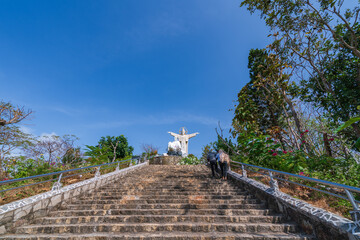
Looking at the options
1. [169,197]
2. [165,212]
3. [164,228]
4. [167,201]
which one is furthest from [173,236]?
[169,197]

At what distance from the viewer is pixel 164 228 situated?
3395 mm

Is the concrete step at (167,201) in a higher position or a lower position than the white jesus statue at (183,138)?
lower

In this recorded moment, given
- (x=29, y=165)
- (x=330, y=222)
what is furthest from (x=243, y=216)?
(x=29, y=165)

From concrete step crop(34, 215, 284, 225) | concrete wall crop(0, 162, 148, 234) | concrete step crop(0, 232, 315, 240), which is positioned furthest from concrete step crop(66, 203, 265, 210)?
concrete step crop(0, 232, 315, 240)

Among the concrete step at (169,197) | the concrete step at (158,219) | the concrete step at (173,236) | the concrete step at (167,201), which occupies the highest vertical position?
the concrete step at (169,197)

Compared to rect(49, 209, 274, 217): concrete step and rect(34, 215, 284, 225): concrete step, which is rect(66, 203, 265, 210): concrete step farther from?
rect(34, 215, 284, 225): concrete step

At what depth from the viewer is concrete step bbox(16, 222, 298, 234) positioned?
3291mm

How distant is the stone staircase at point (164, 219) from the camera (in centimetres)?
317

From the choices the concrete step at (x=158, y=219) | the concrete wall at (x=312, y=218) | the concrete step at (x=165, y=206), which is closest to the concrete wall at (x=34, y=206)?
the concrete step at (x=158, y=219)

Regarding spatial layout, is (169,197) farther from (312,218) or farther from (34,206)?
(312,218)

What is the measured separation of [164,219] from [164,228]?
375 mm

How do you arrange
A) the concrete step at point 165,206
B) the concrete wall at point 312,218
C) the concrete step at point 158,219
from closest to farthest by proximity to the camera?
1. the concrete wall at point 312,218
2. the concrete step at point 158,219
3. the concrete step at point 165,206

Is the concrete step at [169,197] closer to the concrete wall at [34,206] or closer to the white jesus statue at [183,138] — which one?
the concrete wall at [34,206]

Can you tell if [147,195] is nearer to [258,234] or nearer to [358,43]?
[258,234]
